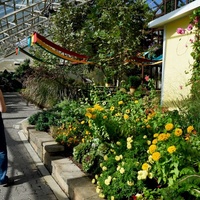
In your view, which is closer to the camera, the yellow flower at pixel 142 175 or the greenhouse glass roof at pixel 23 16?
the yellow flower at pixel 142 175

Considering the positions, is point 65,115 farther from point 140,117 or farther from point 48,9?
point 48,9

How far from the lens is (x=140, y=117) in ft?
11.0

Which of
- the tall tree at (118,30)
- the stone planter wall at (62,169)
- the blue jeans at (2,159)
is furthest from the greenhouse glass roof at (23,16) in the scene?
the blue jeans at (2,159)

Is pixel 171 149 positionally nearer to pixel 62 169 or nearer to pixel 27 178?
pixel 62 169

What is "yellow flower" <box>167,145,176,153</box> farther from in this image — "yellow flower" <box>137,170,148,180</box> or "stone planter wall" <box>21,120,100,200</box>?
"stone planter wall" <box>21,120,100,200</box>

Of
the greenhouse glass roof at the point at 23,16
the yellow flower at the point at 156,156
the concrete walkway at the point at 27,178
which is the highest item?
the greenhouse glass roof at the point at 23,16

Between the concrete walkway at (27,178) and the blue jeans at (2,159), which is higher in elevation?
the blue jeans at (2,159)

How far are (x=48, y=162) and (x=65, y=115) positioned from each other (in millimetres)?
1376

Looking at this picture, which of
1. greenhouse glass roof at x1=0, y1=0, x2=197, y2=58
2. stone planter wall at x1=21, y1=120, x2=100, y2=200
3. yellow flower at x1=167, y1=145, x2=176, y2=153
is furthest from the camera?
greenhouse glass roof at x1=0, y1=0, x2=197, y2=58

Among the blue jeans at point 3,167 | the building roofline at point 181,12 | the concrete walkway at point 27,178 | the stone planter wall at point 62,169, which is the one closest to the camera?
the stone planter wall at point 62,169

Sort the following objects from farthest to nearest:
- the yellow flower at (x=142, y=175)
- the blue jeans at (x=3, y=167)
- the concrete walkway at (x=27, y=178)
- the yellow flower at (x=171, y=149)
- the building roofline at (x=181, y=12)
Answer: the building roofline at (x=181, y=12) < the blue jeans at (x=3, y=167) < the concrete walkway at (x=27, y=178) < the yellow flower at (x=142, y=175) < the yellow flower at (x=171, y=149)

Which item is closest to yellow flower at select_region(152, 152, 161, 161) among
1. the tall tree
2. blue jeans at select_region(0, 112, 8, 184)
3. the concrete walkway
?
the concrete walkway

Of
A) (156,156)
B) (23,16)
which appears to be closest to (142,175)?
(156,156)

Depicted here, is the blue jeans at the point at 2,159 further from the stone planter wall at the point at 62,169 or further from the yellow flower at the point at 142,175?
the yellow flower at the point at 142,175
